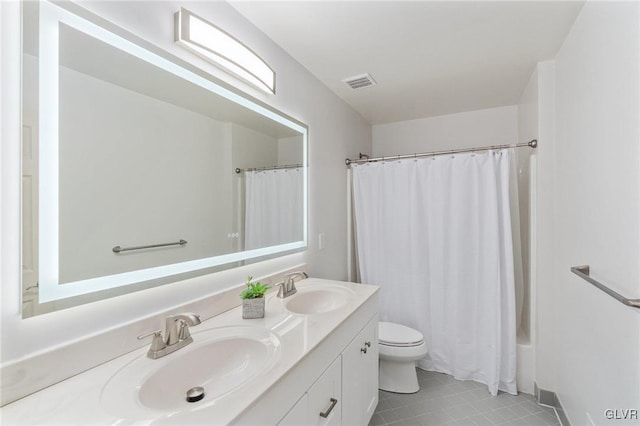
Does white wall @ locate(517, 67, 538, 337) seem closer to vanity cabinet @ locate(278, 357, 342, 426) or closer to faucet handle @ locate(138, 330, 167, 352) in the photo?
vanity cabinet @ locate(278, 357, 342, 426)

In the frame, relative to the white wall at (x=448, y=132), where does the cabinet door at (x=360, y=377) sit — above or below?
below

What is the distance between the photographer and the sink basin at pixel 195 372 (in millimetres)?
740

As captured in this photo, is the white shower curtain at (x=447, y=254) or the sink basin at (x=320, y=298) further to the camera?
the white shower curtain at (x=447, y=254)

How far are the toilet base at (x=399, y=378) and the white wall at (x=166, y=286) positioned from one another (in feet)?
2.60

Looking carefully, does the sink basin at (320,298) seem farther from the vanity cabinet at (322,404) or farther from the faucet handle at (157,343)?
the faucet handle at (157,343)

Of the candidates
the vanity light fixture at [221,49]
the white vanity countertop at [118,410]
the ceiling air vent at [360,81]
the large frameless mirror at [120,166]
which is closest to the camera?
the white vanity countertop at [118,410]

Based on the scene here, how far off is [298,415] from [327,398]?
0.24m

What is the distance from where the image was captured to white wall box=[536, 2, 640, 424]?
3.45 feet

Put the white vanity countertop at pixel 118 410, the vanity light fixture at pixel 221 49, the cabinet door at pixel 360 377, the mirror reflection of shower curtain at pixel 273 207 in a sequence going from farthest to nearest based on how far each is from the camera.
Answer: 1. the mirror reflection of shower curtain at pixel 273 207
2. the cabinet door at pixel 360 377
3. the vanity light fixture at pixel 221 49
4. the white vanity countertop at pixel 118 410

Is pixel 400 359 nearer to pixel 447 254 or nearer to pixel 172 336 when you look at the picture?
pixel 447 254

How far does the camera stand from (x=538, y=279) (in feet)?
6.55

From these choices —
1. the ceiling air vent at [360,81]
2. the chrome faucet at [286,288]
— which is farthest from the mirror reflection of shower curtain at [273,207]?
the ceiling air vent at [360,81]

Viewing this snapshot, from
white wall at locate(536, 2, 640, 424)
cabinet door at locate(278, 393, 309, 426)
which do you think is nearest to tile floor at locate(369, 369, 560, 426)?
white wall at locate(536, 2, 640, 424)

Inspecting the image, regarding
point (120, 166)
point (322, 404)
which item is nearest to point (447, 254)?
point (322, 404)
